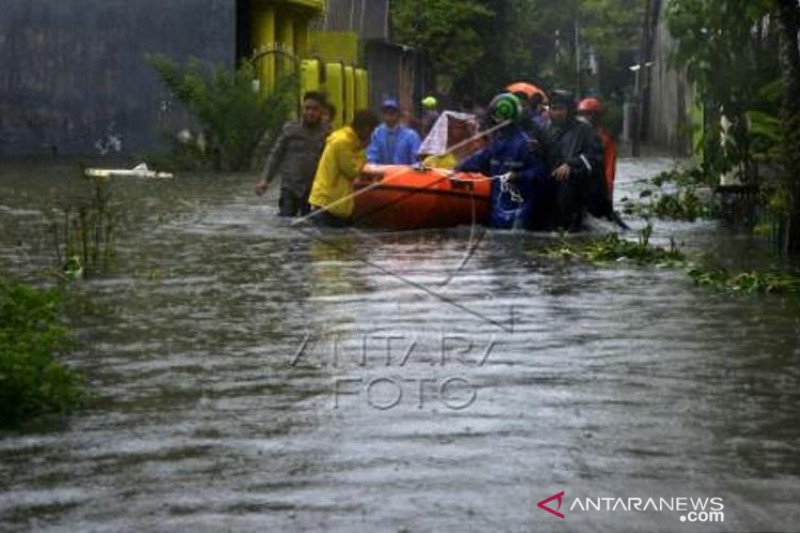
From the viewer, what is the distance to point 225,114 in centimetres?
3278

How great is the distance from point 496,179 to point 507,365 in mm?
9189

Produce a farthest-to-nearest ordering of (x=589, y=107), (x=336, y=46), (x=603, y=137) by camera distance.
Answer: (x=336, y=46) < (x=589, y=107) < (x=603, y=137)

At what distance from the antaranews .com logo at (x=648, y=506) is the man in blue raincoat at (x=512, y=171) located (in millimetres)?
12251

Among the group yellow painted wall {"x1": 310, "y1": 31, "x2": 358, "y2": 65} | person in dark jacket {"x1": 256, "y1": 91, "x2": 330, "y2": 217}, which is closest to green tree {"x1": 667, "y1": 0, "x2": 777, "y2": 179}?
person in dark jacket {"x1": 256, "y1": 91, "x2": 330, "y2": 217}

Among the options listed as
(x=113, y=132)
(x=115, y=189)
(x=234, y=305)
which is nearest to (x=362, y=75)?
(x=113, y=132)

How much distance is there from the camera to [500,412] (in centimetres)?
869

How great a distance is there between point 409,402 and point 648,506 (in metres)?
2.33

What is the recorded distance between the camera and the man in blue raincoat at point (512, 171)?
62.5 ft

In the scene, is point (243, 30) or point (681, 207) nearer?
point (681, 207)

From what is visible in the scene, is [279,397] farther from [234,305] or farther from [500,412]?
[234,305]

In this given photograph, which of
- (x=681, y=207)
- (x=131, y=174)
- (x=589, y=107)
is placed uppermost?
(x=589, y=107)

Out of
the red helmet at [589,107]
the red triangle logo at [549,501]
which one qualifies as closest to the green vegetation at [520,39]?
the red helmet at [589,107]

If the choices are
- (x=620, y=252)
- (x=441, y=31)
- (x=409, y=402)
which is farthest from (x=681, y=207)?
Result: (x=441, y=31)

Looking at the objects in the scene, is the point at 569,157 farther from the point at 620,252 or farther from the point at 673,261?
the point at 673,261
